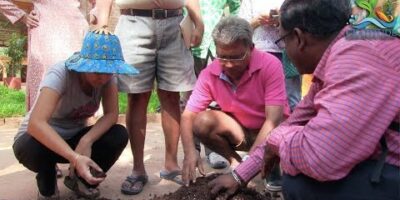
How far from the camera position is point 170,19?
352cm

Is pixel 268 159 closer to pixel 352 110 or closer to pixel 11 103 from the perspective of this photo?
pixel 352 110

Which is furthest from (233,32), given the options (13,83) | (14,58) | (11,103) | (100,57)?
(14,58)

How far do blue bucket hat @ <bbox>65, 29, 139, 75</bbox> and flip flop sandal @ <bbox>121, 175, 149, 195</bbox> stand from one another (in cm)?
89

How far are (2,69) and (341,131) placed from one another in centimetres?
1277

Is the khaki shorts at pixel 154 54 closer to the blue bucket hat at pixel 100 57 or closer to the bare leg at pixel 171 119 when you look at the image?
the bare leg at pixel 171 119

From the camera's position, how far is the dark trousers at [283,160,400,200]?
1.84 m

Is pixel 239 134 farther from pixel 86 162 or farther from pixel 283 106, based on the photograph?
pixel 86 162

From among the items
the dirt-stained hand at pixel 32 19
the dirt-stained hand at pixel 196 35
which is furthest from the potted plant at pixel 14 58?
the dirt-stained hand at pixel 196 35

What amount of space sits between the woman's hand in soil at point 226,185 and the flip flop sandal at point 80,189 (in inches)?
35.0

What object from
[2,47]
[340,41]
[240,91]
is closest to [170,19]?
[240,91]

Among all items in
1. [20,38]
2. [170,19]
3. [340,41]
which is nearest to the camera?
[340,41]

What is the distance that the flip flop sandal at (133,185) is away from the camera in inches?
133

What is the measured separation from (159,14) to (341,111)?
203cm

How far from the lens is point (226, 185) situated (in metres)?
2.61
